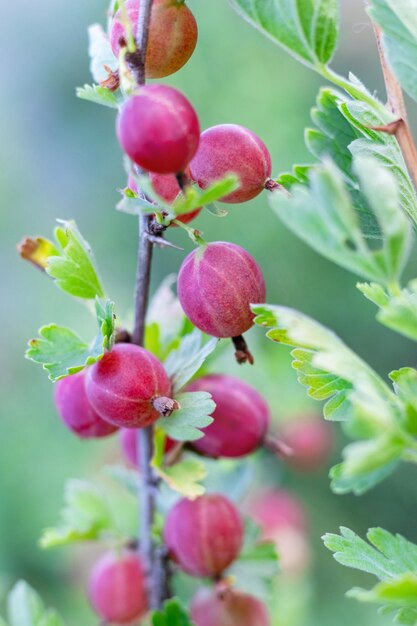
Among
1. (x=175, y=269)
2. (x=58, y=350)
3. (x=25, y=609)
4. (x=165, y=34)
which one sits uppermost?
(x=165, y=34)

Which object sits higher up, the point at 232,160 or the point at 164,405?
the point at 232,160

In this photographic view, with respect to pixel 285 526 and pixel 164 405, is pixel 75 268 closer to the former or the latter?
pixel 164 405

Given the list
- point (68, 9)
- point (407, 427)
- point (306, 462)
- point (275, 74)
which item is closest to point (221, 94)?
point (275, 74)

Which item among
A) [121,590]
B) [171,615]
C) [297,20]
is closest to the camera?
[297,20]

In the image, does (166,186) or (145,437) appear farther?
(145,437)

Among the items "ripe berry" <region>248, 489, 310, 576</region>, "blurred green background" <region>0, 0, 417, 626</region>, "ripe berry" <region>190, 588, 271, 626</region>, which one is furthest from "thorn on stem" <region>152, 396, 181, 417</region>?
"ripe berry" <region>248, 489, 310, 576</region>

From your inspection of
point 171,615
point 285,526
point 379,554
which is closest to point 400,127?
point 379,554
